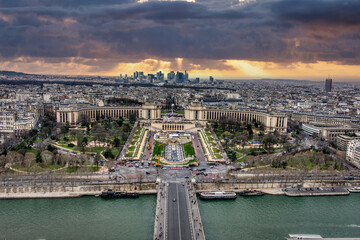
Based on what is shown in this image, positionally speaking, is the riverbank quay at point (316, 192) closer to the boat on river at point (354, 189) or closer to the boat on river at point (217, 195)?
the boat on river at point (354, 189)

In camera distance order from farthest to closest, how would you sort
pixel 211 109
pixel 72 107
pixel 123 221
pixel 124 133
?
1. pixel 211 109
2. pixel 72 107
3. pixel 124 133
4. pixel 123 221

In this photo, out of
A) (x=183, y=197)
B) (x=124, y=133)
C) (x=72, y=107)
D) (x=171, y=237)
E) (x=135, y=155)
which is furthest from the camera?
(x=72, y=107)

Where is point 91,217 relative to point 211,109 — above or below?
below

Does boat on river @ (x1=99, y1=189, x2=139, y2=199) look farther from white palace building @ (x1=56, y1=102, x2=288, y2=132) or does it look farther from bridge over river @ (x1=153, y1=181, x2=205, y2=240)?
white palace building @ (x1=56, y1=102, x2=288, y2=132)

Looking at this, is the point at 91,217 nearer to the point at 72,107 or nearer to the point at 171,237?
the point at 171,237

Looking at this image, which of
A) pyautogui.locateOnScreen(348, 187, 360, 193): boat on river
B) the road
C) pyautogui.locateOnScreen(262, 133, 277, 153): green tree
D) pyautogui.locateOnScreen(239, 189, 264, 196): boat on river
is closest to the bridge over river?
the road

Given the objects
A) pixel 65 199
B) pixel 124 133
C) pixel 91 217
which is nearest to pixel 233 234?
pixel 91 217

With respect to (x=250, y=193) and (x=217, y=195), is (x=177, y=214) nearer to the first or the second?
(x=217, y=195)
